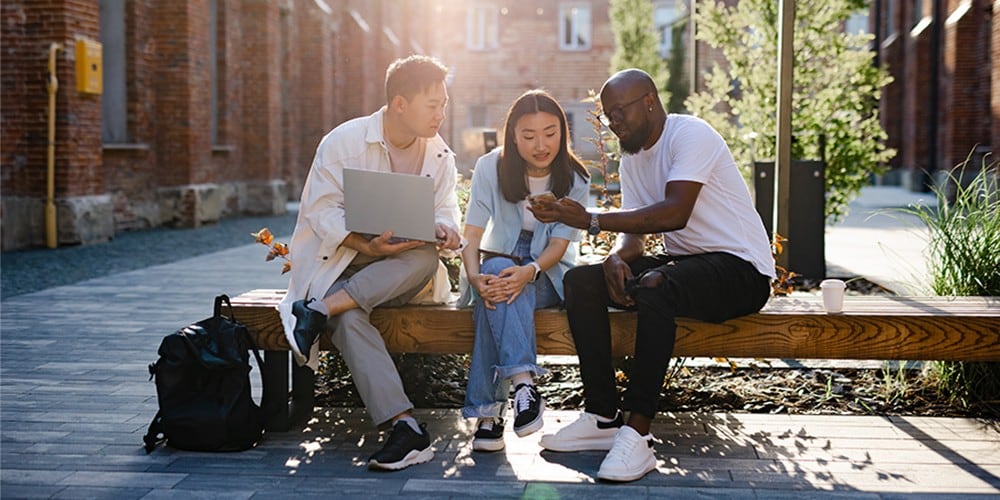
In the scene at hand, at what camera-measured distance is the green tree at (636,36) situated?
34.8 meters

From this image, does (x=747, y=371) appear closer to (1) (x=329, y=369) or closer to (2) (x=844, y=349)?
(2) (x=844, y=349)

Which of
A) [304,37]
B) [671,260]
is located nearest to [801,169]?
[671,260]

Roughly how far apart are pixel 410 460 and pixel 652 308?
107cm

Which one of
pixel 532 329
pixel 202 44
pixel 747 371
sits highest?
pixel 202 44

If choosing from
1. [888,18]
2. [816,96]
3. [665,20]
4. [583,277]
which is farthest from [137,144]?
[665,20]

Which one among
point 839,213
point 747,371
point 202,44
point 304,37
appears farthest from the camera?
point 304,37

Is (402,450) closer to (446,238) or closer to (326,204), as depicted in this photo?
(446,238)

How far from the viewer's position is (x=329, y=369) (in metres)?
5.50

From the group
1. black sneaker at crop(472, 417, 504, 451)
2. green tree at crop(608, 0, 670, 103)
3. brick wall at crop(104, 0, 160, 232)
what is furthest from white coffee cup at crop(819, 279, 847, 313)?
green tree at crop(608, 0, 670, 103)

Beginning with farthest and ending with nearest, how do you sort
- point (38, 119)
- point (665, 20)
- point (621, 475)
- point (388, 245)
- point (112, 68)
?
1. point (665, 20)
2. point (112, 68)
3. point (38, 119)
4. point (388, 245)
5. point (621, 475)

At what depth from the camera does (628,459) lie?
4086 millimetres

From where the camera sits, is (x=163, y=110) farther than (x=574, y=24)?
No

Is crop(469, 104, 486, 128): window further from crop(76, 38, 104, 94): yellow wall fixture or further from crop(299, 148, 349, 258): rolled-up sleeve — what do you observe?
crop(299, 148, 349, 258): rolled-up sleeve

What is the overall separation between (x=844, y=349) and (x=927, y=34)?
2660cm
